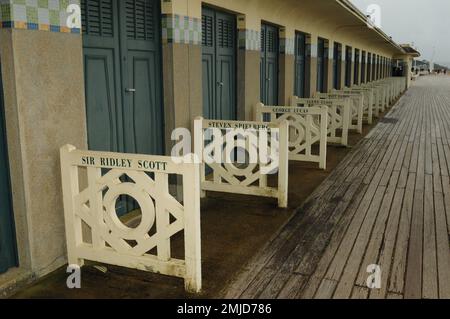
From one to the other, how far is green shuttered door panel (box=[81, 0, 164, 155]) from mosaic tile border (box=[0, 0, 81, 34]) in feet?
2.19

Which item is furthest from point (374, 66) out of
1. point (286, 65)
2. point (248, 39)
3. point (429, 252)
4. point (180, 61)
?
point (429, 252)

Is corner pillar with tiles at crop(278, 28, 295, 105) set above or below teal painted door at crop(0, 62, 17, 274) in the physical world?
above

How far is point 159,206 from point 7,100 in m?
1.18

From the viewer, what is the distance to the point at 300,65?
1073cm

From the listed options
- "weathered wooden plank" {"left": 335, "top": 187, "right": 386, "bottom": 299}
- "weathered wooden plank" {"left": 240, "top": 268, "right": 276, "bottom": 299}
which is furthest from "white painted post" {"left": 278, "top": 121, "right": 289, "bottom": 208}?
"weathered wooden plank" {"left": 240, "top": 268, "right": 276, "bottom": 299}

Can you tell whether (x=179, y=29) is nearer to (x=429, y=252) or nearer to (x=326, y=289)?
(x=326, y=289)

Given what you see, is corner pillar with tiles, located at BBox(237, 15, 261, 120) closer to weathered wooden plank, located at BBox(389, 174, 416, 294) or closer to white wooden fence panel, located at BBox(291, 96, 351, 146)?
white wooden fence panel, located at BBox(291, 96, 351, 146)

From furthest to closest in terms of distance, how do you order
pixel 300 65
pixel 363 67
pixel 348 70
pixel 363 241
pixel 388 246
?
pixel 363 67 < pixel 348 70 < pixel 300 65 < pixel 363 241 < pixel 388 246

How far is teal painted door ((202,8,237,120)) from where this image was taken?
619 cm

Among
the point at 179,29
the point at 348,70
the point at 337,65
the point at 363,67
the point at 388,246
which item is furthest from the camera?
the point at 363,67

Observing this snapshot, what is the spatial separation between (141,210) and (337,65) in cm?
1299

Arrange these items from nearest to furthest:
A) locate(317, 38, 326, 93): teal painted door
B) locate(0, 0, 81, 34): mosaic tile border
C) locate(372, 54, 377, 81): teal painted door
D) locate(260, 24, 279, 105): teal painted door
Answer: locate(0, 0, 81, 34): mosaic tile border → locate(260, 24, 279, 105): teal painted door → locate(317, 38, 326, 93): teal painted door → locate(372, 54, 377, 81): teal painted door

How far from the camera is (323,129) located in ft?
22.4
